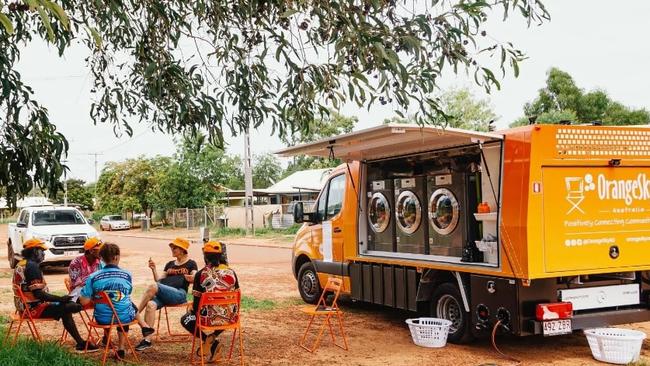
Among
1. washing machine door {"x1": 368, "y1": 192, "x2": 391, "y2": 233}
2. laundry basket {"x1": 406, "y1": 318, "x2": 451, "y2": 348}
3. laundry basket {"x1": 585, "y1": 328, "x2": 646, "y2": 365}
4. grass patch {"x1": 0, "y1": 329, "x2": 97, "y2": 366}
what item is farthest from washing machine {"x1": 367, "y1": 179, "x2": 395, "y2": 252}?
grass patch {"x1": 0, "y1": 329, "x2": 97, "y2": 366}

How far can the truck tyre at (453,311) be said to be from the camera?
7.95m

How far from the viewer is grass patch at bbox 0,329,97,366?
6137mm

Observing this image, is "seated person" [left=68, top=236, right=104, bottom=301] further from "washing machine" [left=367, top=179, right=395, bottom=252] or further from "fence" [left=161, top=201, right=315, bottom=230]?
"fence" [left=161, top=201, right=315, bottom=230]

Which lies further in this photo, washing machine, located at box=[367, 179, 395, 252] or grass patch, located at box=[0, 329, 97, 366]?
washing machine, located at box=[367, 179, 395, 252]

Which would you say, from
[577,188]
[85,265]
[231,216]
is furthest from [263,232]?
[577,188]

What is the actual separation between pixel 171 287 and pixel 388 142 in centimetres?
312

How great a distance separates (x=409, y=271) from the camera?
890 centimetres

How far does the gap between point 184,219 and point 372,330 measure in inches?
1548

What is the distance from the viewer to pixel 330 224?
1080cm

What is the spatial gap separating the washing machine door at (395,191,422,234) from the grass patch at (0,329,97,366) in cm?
456

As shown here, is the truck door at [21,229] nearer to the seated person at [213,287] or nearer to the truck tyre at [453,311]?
the seated person at [213,287]

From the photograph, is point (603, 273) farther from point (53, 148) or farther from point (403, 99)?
point (53, 148)

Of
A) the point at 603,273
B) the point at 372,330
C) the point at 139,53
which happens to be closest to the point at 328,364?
the point at 372,330

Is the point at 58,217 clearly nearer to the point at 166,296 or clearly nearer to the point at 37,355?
the point at 166,296
